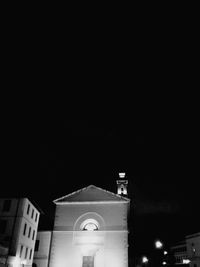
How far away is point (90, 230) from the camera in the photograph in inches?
1260

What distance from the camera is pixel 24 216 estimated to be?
33.1 m

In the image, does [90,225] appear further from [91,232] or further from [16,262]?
[16,262]

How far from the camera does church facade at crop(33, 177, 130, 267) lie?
30269 mm

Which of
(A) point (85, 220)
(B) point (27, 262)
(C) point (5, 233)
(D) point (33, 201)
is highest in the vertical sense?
(D) point (33, 201)

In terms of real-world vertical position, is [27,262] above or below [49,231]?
below

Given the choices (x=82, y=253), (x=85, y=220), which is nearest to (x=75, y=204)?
(x=85, y=220)

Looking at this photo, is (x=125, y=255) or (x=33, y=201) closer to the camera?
(x=125, y=255)

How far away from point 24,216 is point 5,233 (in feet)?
9.73

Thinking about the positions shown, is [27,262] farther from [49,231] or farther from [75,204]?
[75,204]

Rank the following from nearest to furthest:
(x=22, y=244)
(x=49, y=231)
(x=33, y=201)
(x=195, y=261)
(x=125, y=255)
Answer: (x=125, y=255) < (x=22, y=244) < (x=33, y=201) < (x=49, y=231) < (x=195, y=261)

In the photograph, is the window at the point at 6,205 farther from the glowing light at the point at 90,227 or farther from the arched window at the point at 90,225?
the glowing light at the point at 90,227

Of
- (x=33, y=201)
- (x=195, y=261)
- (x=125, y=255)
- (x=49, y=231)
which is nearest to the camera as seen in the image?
(x=125, y=255)

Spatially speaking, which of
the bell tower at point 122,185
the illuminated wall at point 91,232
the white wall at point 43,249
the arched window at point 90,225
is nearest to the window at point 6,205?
the illuminated wall at point 91,232

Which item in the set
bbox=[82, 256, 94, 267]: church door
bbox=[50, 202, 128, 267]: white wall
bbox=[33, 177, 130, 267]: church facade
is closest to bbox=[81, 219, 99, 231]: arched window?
bbox=[33, 177, 130, 267]: church facade
